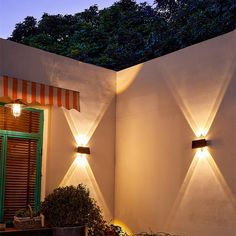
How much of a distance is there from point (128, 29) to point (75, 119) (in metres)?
13.1

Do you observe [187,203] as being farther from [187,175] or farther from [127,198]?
[127,198]

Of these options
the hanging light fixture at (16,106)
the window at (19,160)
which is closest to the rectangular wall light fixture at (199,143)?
the window at (19,160)

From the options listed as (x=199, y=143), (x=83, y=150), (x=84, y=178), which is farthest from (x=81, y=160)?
Answer: (x=199, y=143)

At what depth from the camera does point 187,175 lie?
A: 8.51 m

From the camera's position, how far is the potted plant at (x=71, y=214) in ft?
24.9

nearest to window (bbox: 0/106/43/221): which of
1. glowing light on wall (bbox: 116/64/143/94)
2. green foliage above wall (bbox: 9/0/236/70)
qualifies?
glowing light on wall (bbox: 116/64/143/94)

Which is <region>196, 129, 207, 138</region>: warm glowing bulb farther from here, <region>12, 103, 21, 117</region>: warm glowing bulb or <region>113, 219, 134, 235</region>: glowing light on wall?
<region>12, 103, 21, 117</region>: warm glowing bulb

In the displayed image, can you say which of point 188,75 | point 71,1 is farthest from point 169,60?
point 71,1

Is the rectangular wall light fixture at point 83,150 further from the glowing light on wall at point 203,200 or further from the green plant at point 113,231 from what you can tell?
the glowing light on wall at point 203,200

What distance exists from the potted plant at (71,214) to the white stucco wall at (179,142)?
1689mm

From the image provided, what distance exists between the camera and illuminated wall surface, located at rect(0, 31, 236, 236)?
8.01 metres

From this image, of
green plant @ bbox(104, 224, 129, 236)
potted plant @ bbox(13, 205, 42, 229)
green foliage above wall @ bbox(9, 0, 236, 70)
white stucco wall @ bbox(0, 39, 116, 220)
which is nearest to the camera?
potted plant @ bbox(13, 205, 42, 229)

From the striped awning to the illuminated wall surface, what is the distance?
428mm

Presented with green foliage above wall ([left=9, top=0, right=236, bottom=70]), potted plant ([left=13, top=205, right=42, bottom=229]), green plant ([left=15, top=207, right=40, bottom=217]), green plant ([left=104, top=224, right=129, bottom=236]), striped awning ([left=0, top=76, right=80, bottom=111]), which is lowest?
green plant ([left=104, top=224, right=129, bottom=236])
